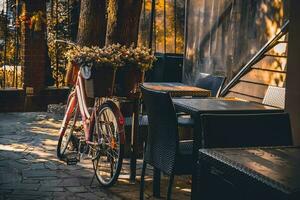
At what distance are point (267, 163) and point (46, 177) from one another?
13.2ft

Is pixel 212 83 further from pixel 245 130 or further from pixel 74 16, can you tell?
pixel 74 16

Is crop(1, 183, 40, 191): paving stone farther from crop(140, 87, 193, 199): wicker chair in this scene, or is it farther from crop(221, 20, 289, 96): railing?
crop(221, 20, 289, 96): railing

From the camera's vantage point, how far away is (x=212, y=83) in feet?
21.9

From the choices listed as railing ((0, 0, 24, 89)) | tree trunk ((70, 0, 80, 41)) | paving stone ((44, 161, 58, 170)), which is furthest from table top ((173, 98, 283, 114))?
tree trunk ((70, 0, 80, 41))

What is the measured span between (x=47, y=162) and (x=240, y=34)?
14.9 feet

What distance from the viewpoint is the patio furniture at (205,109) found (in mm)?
4508

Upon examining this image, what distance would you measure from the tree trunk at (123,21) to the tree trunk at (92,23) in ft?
6.08

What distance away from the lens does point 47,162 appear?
6637 millimetres

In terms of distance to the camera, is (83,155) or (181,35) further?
(181,35)

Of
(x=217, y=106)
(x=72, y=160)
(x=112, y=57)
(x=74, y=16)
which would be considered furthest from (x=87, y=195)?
(x=74, y=16)

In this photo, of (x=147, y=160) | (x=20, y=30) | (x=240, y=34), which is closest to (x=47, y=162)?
(x=147, y=160)

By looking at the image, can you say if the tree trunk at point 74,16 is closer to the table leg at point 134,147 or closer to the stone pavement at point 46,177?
the stone pavement at point 46,177

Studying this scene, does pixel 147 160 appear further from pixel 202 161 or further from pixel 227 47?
pixel 227 47

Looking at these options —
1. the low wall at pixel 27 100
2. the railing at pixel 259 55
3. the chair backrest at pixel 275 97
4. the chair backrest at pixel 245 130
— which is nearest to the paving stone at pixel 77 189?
the chair backrest at pixel 275 97
